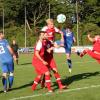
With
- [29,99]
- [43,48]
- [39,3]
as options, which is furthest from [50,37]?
[39,3]

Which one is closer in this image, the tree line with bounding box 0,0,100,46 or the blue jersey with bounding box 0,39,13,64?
the blue jersey with bounding box 0,39,13,64

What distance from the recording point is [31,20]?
90.0m

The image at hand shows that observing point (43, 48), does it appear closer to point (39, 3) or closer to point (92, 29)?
point (92, 29)

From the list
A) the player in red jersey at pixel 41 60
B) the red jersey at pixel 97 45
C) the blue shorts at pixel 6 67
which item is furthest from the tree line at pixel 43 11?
the player in red jersey at pixel 41 60

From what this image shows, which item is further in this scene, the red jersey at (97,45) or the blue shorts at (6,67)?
the red jersey at (97,45)

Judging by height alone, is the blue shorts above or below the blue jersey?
below

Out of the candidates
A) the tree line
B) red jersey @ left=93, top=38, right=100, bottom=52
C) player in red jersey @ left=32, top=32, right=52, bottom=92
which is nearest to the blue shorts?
player in red jersey @ left=32, top=32, right=52, bottom=92

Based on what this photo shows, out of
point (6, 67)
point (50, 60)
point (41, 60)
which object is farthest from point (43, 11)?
point (41, 60)

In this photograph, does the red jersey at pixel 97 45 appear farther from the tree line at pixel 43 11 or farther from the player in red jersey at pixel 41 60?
the tree line at pixel 43 11

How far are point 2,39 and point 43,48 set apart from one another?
141 cm

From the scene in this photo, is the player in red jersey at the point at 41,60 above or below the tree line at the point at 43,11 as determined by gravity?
below

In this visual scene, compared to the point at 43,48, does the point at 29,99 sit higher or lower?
lower

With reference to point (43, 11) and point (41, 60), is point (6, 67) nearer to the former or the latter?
point (41, 60)

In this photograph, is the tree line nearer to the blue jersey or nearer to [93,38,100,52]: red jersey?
[93,38,100,52]: red jersey
